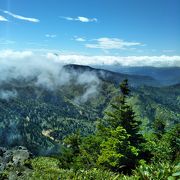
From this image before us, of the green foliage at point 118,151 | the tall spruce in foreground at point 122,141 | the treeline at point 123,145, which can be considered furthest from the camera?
the tall spruce in foreground at point 122,141

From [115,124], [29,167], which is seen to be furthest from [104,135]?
[29,167]

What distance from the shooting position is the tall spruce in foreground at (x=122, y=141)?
41156 mm

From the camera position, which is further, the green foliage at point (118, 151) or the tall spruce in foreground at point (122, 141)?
the tall spruce in foreground at point (122, 141)

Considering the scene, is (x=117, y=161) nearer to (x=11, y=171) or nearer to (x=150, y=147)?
(x=150, y=147)

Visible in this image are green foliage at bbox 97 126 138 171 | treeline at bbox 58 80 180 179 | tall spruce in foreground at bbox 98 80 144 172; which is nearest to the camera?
treeline at bbox 58 80 180 179

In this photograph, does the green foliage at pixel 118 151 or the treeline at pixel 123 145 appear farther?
the green foliage at pixel 118 151

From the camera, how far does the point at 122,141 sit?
41.0 m

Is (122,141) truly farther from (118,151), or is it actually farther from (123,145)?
(118,151)

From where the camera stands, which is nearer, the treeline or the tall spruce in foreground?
the treeline

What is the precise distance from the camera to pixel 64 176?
31.4 m

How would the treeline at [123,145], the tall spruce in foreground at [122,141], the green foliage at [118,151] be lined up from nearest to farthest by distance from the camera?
the treeline at [123,145] < the green foliage at [118,151] < the tall spruce in foreground at [122,141]

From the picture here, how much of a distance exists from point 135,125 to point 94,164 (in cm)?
763

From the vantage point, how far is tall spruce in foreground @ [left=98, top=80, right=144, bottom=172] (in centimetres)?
4116

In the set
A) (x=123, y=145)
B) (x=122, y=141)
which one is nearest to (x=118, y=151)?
(x=123, y=145)
